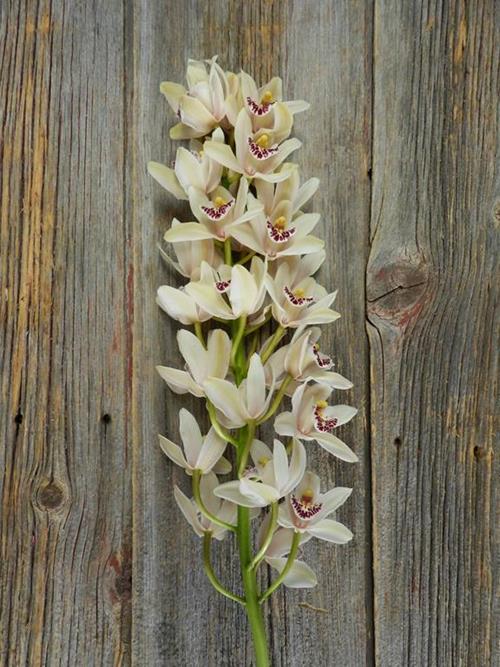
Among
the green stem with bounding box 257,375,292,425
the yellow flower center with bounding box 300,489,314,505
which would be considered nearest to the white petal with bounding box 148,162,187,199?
the green stem with bounding box 257,375,292,425

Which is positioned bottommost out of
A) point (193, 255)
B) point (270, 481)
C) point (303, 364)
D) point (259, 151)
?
point (270, 481)

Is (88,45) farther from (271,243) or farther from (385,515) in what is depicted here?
(385,515)

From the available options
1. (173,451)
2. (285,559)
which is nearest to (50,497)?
(173,451)

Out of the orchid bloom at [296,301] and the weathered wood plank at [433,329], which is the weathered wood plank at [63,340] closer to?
the orchid bloom at [296,301]

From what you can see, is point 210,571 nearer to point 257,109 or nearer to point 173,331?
point 173,331

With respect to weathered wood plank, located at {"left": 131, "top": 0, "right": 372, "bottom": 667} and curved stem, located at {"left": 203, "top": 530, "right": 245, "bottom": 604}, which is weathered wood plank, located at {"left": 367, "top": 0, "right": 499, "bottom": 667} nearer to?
weathered wood plank, located at {"left": 131, "top": 0, "right": 372, "bottom": 667}

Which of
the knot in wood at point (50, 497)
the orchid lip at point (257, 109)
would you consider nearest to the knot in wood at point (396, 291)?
the orchid lip at point (257, 109)

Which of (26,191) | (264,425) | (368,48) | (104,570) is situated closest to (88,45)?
(26,191)

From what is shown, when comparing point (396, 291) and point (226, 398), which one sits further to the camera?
point (396, 291)
